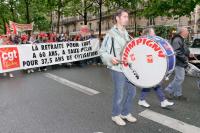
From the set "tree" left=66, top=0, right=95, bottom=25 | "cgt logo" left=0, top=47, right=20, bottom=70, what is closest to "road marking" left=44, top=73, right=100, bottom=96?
"cgt logo" left=0, top=47, right=20, bottom=70

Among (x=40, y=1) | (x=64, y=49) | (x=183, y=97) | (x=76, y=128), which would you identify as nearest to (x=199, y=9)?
(x=40, y=1)

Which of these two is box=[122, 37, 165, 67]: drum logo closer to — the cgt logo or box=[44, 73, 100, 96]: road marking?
box=[44, 73, 100, 96]: road marking

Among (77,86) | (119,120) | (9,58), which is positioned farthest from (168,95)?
(9,58)

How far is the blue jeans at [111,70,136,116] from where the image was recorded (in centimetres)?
483

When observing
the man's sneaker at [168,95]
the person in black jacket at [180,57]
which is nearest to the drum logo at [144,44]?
the person in black jacket at [180,57]

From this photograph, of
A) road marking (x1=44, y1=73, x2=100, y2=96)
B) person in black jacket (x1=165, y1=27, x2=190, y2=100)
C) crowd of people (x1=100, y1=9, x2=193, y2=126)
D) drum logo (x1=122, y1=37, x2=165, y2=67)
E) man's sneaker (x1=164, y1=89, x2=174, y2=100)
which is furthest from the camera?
road marking (x1=44, y1=73, x2=100, y2=96)

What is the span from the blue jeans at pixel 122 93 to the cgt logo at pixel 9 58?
8.01 meters

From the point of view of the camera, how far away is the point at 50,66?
48.0 ft

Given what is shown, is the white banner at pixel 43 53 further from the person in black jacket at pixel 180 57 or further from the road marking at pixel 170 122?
the road marking at pixel 170 122

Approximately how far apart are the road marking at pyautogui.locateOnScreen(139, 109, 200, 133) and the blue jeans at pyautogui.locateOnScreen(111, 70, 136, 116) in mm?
626

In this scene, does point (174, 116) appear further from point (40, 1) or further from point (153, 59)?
point (40, 1)

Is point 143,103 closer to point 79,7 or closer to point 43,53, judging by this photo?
point 43,53

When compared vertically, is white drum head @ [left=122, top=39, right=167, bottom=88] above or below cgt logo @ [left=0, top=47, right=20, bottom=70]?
above

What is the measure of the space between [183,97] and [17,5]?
27.8 metres
